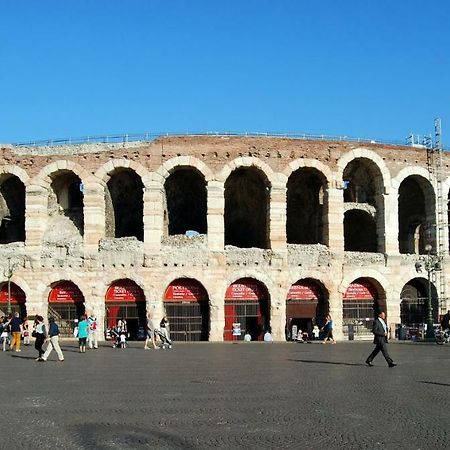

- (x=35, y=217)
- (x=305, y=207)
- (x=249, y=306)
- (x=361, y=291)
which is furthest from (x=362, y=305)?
(x=35, y=217)

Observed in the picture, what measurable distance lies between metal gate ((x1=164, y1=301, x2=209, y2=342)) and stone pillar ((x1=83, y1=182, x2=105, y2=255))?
4900mm

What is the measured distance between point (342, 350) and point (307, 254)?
1003cm

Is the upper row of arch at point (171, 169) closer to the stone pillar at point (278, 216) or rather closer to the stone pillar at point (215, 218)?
the stone pillar at point (278, 216)

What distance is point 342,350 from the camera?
24172mm

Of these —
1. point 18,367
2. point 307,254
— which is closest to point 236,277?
point 307,254

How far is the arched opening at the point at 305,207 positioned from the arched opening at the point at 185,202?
5.33 metres

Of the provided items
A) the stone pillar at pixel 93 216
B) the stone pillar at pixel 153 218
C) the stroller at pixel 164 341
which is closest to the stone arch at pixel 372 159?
the stone pillar at pixel 153 218

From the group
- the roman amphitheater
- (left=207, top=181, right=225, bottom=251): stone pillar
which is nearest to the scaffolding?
the roman amphitheater

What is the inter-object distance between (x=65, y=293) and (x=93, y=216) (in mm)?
4290

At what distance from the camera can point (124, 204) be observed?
3819cm

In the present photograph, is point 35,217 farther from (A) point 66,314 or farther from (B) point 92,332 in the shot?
(B) point 92,332

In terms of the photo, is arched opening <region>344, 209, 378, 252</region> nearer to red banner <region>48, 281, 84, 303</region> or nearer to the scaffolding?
the scaffolding

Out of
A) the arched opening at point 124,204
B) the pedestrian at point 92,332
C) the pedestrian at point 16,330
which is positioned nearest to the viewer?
the pedestrian at point 16,330

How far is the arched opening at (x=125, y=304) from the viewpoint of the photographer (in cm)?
3312
